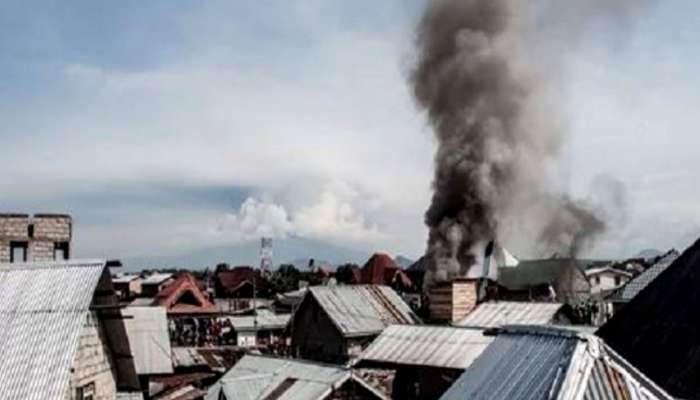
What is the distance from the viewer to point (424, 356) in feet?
90.7

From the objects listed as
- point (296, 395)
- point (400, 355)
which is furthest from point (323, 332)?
point (296, 395)

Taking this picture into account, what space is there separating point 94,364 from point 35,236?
5737 millimetres

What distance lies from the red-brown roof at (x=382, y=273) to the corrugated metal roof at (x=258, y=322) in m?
21.1

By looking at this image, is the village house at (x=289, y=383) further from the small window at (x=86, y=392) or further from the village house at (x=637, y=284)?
the village house at (x=637, y=284)

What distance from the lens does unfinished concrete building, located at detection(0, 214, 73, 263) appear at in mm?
21078

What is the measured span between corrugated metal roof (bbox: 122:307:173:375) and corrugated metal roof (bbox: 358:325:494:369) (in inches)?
259

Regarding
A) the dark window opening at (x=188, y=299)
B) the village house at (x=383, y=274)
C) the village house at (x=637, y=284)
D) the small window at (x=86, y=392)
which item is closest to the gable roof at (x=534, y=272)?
the village house at (x=383, y=274)

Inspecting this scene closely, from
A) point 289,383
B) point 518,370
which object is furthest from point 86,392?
point 518,370

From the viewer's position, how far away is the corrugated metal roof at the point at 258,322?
193 ft

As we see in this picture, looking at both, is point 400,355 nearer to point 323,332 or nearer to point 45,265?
point 323,332

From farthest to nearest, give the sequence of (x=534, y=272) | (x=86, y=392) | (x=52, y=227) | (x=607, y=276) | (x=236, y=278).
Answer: (x=236, y=278)
(x=607, y=276)
(x=534, y=272)
(x=52, y=227)
(x=86, y=392)

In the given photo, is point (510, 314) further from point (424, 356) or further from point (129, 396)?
point (129, 396)

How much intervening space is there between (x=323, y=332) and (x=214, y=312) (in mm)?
27773

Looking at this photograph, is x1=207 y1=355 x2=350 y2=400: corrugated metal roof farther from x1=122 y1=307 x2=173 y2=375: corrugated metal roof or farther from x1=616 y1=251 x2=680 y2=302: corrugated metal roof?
x1=616 y1=251 x2=680 y2=302: corrugated metal roof
